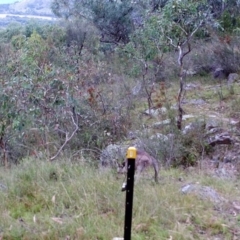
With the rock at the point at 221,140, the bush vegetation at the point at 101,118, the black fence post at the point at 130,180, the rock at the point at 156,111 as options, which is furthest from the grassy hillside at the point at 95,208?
the rock at the point at 156,111

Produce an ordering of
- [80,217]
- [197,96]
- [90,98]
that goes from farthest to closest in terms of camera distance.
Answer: [197,96]
[90,98]
[80,217]

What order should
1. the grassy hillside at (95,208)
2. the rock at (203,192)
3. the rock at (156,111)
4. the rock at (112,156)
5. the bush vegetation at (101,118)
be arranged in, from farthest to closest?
the rock at (156,111) → the rock at (112,156) → the rock at (203,192) → the bush vegetation at (101,118) → the grassy hillside at (95,208)

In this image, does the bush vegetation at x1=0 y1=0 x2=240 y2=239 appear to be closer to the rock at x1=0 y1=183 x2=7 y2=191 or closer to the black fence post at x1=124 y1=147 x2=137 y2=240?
the rock at x1=0 y1=183 x2=7 y2=191

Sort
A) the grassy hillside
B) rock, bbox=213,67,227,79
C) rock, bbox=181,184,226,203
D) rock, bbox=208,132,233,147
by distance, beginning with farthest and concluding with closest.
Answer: rock, bbox=213,67,227,79
rock, bbox=208,132,233,147
rock, bbox=181,184,226,203
the grassy hillside

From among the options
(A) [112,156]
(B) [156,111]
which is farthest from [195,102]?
(A) [112,156]

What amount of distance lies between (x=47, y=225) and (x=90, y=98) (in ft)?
18.5

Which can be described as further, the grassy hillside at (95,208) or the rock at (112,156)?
the rock at (112,156)

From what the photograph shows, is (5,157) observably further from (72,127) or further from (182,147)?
(182,147)

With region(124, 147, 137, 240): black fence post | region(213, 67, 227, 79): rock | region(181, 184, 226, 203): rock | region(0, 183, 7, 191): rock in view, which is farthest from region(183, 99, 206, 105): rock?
region(124, 147, 137, 240): black fence post

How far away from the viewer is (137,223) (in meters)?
3.41

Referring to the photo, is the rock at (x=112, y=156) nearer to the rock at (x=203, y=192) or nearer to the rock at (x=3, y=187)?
the rock at (x=203, y=192)

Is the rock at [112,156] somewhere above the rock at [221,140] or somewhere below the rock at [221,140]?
above

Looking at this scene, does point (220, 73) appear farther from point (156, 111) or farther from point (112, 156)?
point (112, 156)

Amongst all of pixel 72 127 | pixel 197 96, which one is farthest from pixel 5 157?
pixel 197 96
